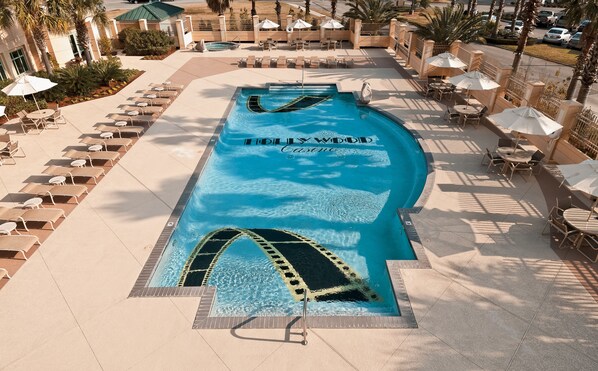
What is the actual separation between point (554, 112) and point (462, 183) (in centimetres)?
519

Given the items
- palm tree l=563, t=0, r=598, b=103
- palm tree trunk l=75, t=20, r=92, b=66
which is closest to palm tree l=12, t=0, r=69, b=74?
palm tree trunk l=75, t=20, r=92, b=66

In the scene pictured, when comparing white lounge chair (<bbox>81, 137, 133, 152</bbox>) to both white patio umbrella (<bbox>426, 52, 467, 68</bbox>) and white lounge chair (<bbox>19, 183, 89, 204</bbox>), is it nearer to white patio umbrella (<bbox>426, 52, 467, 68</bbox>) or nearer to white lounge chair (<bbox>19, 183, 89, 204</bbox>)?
white lounge chair (<bbox>19, 183, 89, 204</bbox>)

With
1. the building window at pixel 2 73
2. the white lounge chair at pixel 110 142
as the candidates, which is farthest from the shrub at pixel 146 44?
the white lounge chair at pixel 110 142

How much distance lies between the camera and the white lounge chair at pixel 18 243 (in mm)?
9188

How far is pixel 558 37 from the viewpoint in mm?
34344

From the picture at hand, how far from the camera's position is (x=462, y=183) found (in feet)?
40.1

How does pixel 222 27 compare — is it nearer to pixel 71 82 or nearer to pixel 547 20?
pixel 71 82

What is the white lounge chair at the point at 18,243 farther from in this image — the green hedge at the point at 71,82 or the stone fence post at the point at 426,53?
the stone fence post at the point at 426,53

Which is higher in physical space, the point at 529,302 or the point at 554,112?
the point at 554,112

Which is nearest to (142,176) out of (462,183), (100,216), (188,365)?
(100,216)

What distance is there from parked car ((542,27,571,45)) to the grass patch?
53 centimetres

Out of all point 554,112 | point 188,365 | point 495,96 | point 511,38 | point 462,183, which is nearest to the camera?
point 188,365

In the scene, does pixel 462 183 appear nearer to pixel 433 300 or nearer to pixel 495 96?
pixel 433 300

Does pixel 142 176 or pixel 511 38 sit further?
pixel 511 38
